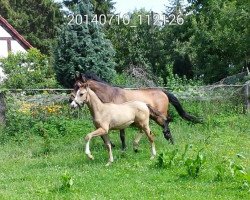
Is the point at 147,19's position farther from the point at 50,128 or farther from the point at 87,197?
the point at 87,197

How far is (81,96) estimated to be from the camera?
10391 millimetres

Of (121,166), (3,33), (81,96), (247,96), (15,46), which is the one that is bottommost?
(121,166)

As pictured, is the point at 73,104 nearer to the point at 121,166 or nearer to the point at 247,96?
the point at 121,166

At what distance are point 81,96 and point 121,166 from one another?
170cm

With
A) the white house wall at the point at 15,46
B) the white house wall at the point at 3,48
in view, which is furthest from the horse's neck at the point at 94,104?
the white house wall at the point at 15,46

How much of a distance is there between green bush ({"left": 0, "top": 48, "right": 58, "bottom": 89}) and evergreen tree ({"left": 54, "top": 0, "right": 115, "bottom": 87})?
9.40 ft

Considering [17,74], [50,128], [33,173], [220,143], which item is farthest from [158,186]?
[17,74]

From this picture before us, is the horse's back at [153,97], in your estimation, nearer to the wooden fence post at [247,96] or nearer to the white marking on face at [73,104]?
the white marking on face at [73,104]

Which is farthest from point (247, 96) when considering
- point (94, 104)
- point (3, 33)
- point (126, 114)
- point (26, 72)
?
point (3, 33)

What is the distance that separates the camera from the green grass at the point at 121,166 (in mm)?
7859

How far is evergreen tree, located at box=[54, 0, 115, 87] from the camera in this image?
20.4 metres

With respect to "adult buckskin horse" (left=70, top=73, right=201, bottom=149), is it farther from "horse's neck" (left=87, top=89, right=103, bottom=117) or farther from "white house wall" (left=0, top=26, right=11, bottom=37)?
"white house wall" (left=0, top=26, right=11, bottom=37)

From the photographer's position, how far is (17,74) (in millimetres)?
23984

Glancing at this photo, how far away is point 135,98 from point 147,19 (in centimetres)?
1773
